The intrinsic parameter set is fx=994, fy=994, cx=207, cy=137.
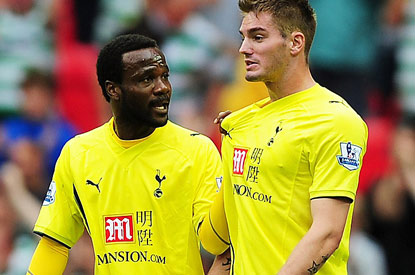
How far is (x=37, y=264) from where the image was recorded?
5.75 m

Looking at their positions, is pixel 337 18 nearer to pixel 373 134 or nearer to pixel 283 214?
pixel 373 134

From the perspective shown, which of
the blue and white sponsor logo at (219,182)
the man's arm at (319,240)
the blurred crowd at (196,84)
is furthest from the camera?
the blurred crowd at (196,84)

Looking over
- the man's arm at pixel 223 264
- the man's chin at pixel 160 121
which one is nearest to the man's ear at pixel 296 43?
the man's chin at pixel 160 121

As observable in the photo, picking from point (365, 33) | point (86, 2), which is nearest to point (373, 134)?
point (365, 33)

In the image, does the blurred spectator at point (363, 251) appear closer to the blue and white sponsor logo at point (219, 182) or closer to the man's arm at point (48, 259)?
the blue and white sponsor logo at point (219, 182)

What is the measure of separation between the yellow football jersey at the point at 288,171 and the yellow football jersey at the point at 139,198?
436mm

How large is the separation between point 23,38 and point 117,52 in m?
5.27

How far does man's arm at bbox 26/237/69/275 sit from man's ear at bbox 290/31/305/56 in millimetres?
1836

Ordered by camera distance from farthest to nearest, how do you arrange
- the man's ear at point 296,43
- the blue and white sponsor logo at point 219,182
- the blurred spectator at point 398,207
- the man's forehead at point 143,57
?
the blurred spectator at point 398,207 < the blue and white sponsor logo at point 219,182 < the man's forehead at point 143,57 < the man's ear at point 296,43

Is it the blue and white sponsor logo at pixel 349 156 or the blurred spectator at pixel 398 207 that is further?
the blurred spectator at pixel 398 207

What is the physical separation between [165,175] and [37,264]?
921 mm

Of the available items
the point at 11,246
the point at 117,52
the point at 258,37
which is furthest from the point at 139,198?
the point at 11,246

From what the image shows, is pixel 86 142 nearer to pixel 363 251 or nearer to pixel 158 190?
pixel 158 190

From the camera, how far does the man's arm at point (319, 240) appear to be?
4742mm
